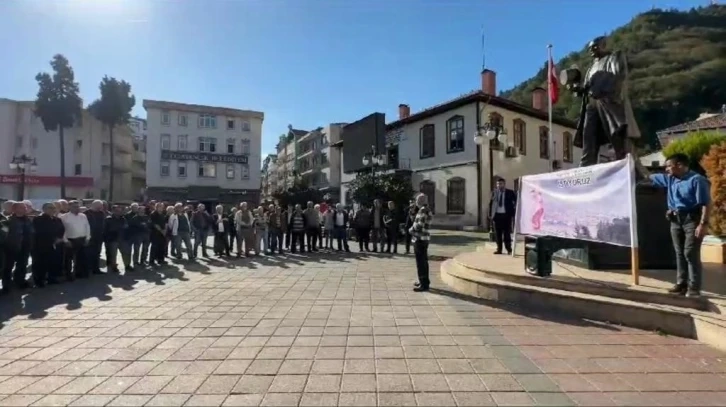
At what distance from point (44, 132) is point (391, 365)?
174 feet

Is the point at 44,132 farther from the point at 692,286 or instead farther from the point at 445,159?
the point at 692,286

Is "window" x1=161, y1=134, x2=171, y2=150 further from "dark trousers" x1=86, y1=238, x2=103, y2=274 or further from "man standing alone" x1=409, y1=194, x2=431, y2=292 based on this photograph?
"man standing alone" x1=409, y1=194, x2=431, y2=292

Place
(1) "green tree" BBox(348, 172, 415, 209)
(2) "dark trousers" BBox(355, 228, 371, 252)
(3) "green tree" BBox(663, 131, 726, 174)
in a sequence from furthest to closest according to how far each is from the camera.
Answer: (1) "green tree" BBox(348, 172, 415, 209) → (2) "dark trousers" BBox(355, 228, 371, 252) → (3) "green tree" BBox(663, 131, 726, 174)

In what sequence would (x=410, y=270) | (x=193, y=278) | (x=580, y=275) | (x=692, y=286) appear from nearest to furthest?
1. (x=692, y=286)
2. (x=580, y=275)
3. (x=193, y=278)
4. (x=410, y=270)

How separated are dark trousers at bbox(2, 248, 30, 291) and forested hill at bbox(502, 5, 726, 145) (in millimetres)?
49408

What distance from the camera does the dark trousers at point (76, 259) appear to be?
898 cm

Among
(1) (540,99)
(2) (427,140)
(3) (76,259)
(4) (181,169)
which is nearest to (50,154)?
(4) (181,169)

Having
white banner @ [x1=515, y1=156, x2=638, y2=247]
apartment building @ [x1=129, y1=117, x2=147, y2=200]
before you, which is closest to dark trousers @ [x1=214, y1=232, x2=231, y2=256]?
white banner @ [x1=515, y1=156, x2=638, y2=247]

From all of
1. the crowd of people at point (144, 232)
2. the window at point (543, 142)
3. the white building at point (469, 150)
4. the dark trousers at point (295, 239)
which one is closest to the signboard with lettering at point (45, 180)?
the white building at point (469, 150)

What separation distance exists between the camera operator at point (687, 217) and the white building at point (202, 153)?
4736 centimetres

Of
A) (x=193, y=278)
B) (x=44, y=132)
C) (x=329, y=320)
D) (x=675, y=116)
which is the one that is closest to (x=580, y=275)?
(x=329, y=320)

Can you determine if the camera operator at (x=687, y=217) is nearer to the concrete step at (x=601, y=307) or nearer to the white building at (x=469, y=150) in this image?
the concrete step at (x=601, y=307)

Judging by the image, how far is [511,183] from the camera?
28.7 meters

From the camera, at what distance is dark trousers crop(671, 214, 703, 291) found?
15.7ft
